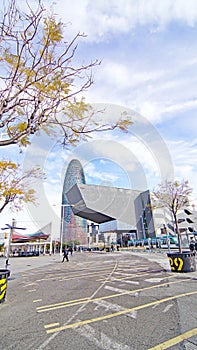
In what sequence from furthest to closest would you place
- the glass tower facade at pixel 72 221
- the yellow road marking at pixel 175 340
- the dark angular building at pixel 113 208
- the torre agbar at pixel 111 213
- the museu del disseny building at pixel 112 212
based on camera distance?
the glass tower facade at pixel 72 221 → the dark angular building at pixel 113 208 → the museu del disseny building at pixel 112 212 → the torre agbar at pixel 111 213 → the yellow road marking at pixel 175 340

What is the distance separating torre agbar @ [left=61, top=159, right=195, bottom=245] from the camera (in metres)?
69.4

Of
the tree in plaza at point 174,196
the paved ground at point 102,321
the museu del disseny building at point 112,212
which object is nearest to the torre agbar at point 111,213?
the museu del disseny building at point 112,212

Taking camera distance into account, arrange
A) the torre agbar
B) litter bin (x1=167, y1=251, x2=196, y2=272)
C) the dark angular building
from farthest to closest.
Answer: the dark angular building < the torre agbar < litter bin (x1=167, y1=251, x2=196, y2=272)

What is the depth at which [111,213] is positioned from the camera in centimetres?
7412

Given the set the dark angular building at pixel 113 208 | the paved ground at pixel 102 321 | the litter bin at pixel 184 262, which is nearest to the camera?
the paved ground at pixel 102 321

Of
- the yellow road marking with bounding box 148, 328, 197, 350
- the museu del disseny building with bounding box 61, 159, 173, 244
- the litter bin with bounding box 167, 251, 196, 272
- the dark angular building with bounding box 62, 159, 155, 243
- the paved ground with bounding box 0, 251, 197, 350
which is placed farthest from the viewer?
the dark angular building with bounding box 62, 159, 155, 243

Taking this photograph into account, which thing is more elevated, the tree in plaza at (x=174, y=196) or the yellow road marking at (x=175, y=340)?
the tree in plaza at (x=174, y=196)

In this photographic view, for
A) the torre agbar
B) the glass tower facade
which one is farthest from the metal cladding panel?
the glass tower facade

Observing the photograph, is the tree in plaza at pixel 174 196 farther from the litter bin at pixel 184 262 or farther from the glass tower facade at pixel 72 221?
the glass tower facade at pixel 72 221

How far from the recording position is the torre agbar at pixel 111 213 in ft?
228

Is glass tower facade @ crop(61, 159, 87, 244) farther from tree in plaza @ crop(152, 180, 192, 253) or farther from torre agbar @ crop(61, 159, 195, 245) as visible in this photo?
tree in plaza @ crop(152, 180, 192, 253)

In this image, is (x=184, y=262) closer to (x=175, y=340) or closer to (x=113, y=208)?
(x=175, y=340)

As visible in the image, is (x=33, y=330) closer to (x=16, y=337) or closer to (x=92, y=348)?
(x=16, y=337)

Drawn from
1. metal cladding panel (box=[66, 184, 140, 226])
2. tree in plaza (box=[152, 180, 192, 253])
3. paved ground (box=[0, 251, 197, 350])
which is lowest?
paved ground (box=[0, 251, 197, 350])
